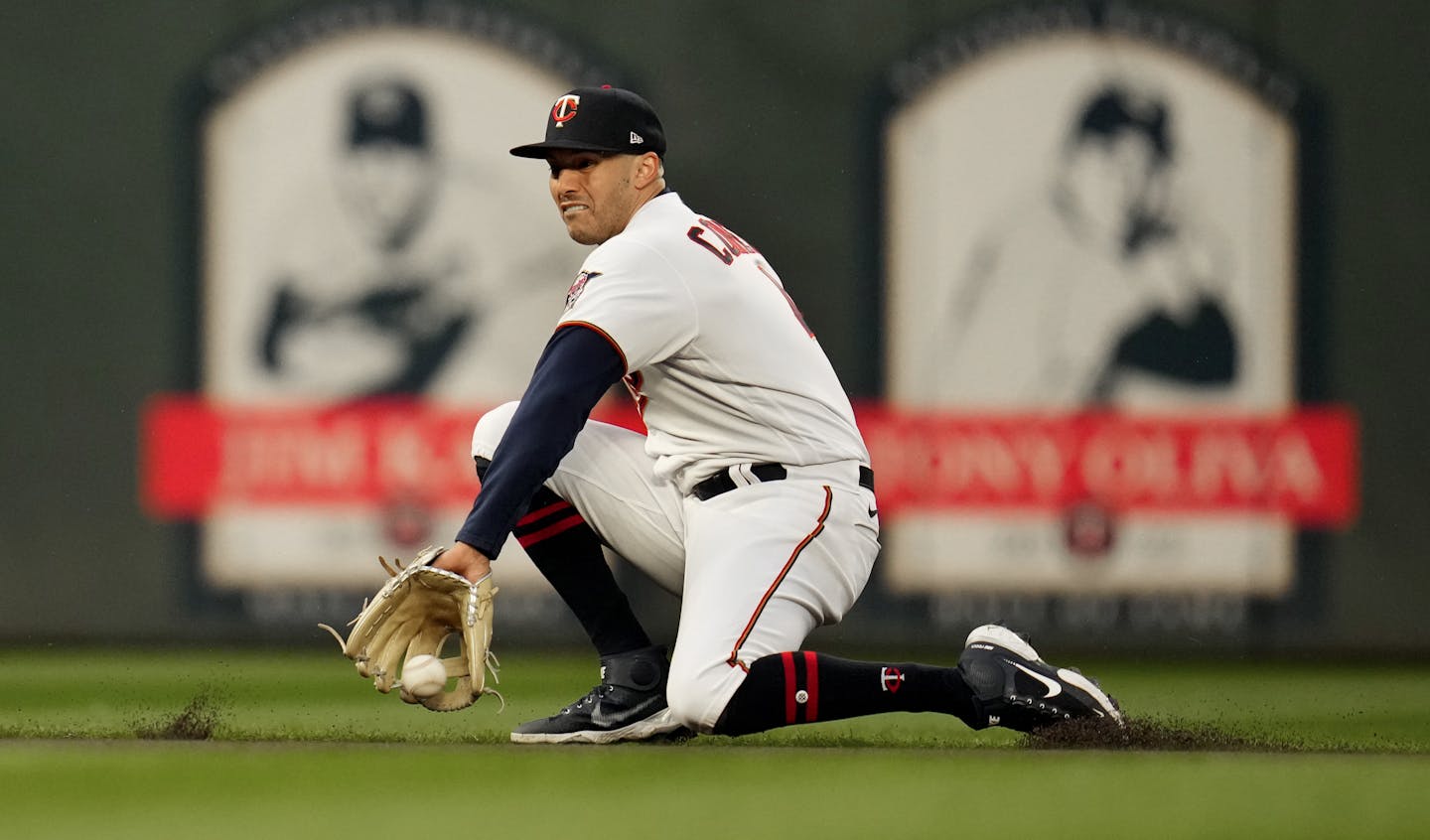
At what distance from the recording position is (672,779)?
2.87 m

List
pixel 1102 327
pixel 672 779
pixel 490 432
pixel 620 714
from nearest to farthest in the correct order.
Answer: pixel 672 779, pixel 620 714, pixel 490 432, pixel 1102 327

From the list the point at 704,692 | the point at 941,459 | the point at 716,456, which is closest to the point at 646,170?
the point at 716,456

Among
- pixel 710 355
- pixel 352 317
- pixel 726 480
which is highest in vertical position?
pixel 352 317

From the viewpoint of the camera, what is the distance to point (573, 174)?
3.45 meters

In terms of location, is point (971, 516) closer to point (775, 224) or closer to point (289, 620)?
point (775, 224)

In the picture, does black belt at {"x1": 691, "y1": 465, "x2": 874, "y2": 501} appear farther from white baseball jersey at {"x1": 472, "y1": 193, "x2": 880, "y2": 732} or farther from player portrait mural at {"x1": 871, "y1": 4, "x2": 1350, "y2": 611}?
player portrait mural at {"x1": 871, "y1": 4, "x2": 1350, "y2": 611}

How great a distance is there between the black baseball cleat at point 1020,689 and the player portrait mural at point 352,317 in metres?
2.57

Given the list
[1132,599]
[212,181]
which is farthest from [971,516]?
[212,181]

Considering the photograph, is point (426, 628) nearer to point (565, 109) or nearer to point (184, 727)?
point (184, 727)

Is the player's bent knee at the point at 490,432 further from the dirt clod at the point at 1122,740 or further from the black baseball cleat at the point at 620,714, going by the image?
the dirt clod at the point at 1122,740

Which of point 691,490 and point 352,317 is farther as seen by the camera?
point 352,317

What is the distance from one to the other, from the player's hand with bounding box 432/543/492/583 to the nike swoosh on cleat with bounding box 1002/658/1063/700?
3.07ft

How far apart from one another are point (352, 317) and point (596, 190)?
237 centimetres

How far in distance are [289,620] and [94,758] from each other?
8.52ft
